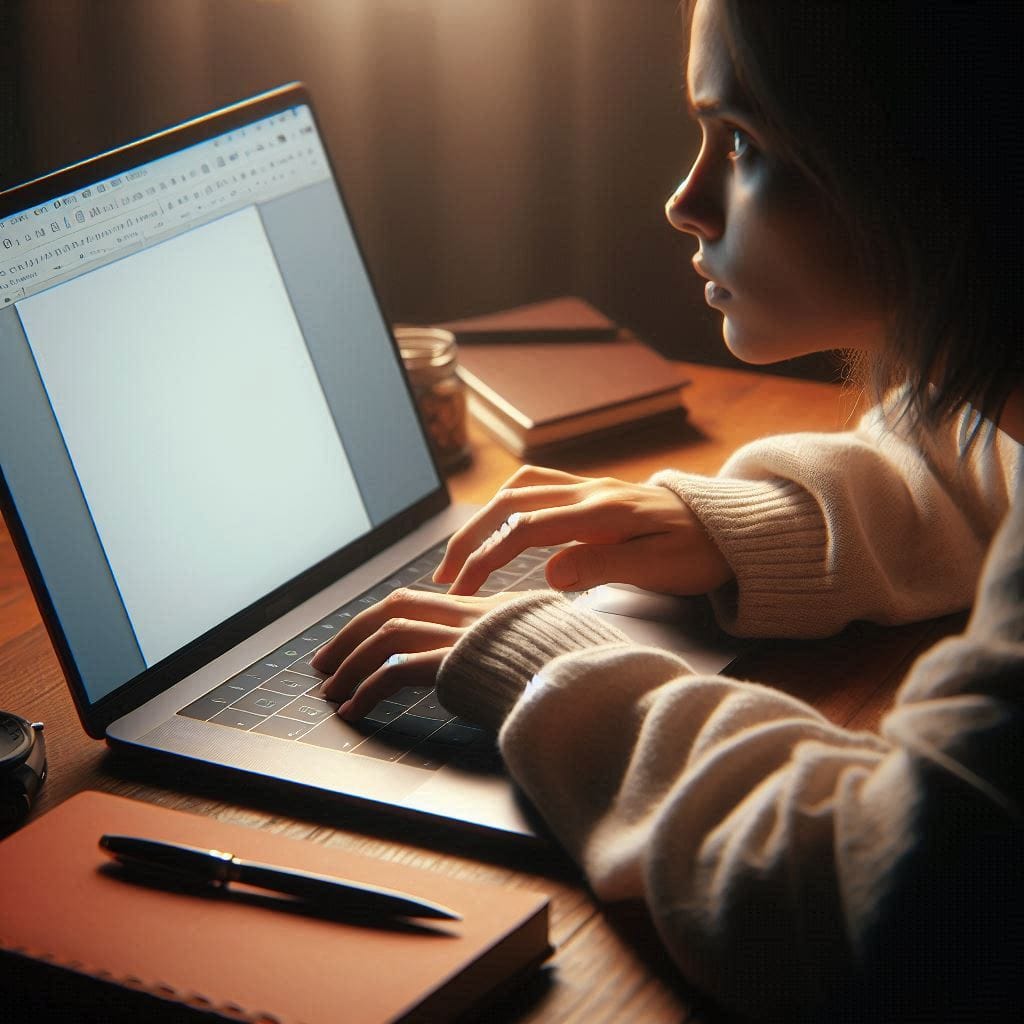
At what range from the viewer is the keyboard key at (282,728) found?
2.21 feet

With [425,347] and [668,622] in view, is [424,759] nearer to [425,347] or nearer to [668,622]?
[668,622]

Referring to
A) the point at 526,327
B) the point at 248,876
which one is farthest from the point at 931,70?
the point at 526,327

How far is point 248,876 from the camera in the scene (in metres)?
0.53

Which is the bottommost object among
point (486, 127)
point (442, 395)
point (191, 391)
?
point (442, 395)

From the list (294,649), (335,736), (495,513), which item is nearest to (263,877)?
(335,736)

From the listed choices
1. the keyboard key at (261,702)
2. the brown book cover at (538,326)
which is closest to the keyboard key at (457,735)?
the keyboard key at (261,702)

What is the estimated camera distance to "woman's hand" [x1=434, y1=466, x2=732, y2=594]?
778 mm

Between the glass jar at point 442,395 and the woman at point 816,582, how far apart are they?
29 cm

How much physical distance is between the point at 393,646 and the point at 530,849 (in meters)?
0.16

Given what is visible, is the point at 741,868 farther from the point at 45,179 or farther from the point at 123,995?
the point at 45,179

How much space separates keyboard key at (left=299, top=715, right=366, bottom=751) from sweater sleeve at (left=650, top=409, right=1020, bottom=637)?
0.25 m

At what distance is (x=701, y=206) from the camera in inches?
27.7

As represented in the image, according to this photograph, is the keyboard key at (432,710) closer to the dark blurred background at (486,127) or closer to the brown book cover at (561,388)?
the brown book cover at (561,388)

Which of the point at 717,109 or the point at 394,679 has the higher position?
the point at 717,109
